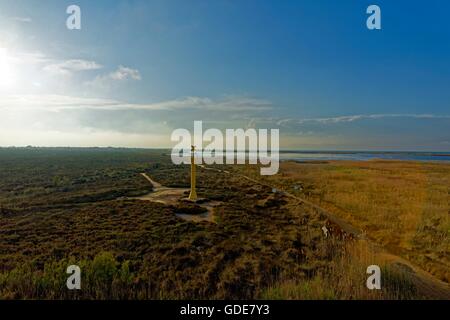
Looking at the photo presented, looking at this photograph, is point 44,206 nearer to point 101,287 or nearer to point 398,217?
point 101,287

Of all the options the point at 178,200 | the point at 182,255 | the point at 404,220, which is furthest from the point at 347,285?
the point at 178,200

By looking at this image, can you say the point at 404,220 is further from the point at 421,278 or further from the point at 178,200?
the point at 178,200

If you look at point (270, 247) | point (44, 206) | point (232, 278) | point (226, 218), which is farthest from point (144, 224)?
point (44, 206)

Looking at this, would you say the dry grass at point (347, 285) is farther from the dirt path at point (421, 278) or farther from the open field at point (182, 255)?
the dirt path at point (421, 278)

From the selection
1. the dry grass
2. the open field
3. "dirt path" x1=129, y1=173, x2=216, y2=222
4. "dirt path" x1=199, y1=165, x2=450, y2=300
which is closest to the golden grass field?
"dirt path" x1=199, y1=165, x2=450, y2=300

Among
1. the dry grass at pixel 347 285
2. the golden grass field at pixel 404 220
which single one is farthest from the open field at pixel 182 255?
the golden grass field at pixel 404 220

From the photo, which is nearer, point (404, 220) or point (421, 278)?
point (421, 278)

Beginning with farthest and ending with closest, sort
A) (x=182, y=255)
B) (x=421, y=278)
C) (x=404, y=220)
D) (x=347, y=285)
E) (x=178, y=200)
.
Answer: (x=178, y=200) → (x=404, y=220) → (x=182, y=255) → (x=421, y=278) → (x=347, y=285)

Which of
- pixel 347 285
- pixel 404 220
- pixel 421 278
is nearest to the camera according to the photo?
pixel 347 285
